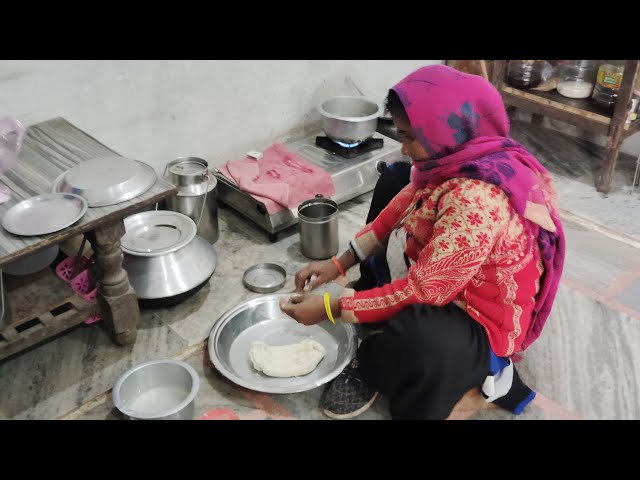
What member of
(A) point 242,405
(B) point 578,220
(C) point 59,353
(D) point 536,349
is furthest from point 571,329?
(C) point 59,353

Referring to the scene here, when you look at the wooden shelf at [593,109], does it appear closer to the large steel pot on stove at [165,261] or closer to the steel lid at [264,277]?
the steel lid at [264,277]

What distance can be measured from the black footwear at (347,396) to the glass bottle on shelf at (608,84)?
78.3 inches

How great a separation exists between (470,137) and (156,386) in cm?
119

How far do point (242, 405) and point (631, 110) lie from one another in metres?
2.28

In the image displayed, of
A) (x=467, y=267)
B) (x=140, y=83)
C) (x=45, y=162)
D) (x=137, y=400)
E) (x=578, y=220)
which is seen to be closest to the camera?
(x=467, y=267)

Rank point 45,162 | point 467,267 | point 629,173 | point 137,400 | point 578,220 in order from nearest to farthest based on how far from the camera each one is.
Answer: point 467,267 < point 137,400 < point 45,162 < point 578,220 < point 629,173

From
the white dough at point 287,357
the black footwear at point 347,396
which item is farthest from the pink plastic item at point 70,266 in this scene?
the black footwear at point 347,396

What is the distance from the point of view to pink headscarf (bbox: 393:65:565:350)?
63.2 inches

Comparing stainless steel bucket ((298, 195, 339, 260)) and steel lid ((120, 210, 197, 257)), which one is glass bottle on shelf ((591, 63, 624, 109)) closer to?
stainless steel bucket ((298, 195, 339, 260))

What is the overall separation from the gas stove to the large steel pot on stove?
1.44ft

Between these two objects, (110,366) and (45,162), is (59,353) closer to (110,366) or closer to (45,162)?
(110,366)

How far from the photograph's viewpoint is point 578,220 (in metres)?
2.93

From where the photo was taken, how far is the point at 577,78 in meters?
3.32
